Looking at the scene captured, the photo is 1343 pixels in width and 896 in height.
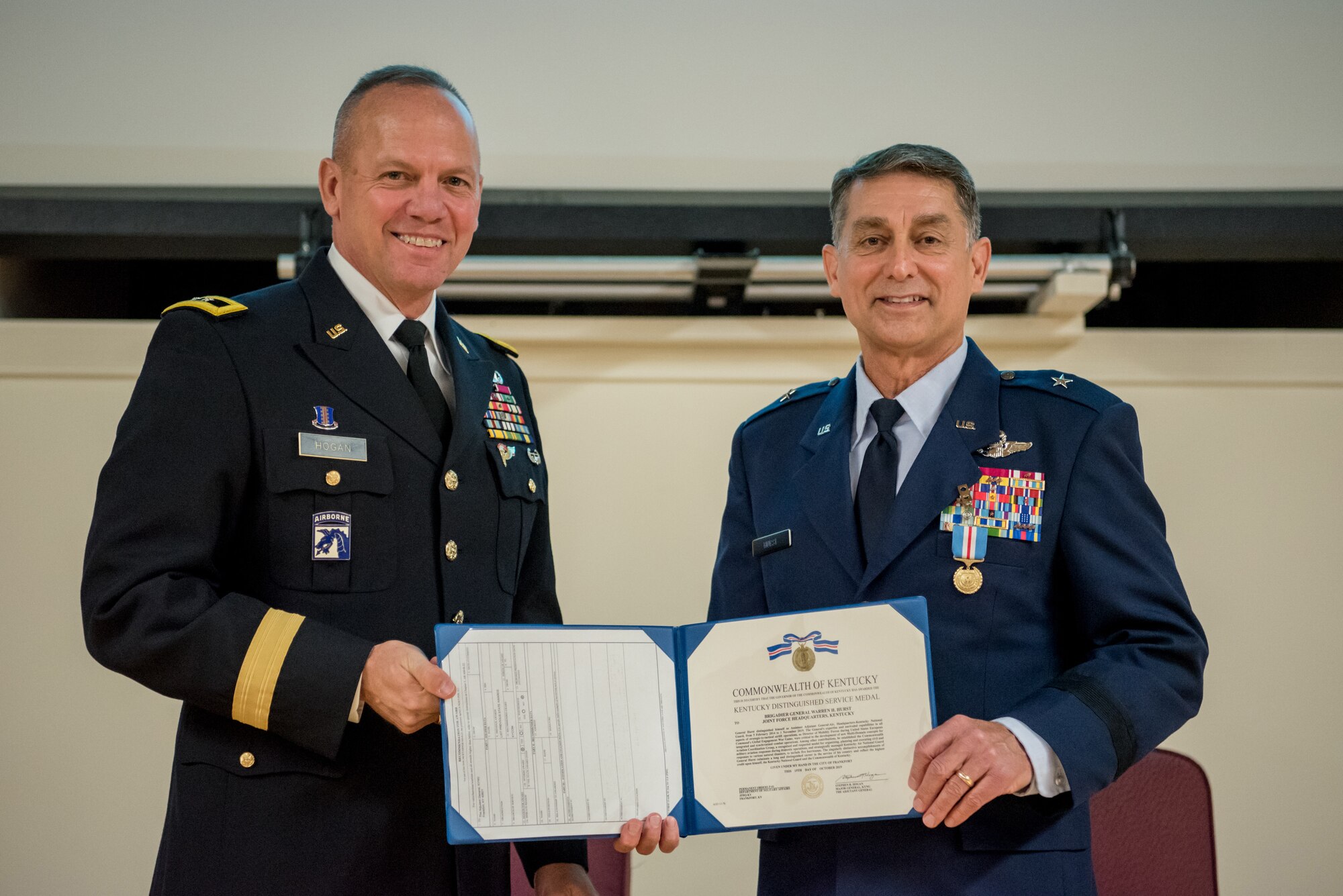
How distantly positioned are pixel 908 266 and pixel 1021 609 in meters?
0.59

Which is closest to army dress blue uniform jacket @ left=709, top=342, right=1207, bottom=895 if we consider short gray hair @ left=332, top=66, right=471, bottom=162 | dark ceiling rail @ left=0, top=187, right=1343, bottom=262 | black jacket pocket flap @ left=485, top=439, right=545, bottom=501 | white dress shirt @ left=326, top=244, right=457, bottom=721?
black jacket pocket flap @ left=485, top=439, right=545, bottom=501

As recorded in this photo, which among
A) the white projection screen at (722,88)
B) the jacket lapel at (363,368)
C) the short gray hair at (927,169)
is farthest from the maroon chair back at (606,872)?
the white projection screen at (722,88)

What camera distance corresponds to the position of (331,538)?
1.66 m

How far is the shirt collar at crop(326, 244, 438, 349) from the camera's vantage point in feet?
6.14

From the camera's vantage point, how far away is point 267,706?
1.49 meters

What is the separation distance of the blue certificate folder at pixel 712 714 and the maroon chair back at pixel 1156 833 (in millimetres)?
1253

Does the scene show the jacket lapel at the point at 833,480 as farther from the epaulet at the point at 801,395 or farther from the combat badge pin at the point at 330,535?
the combat badge pin at the point at 330,535

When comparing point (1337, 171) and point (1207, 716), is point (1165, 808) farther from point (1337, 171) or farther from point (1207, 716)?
point (1337, 171)

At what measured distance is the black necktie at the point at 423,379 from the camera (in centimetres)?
185

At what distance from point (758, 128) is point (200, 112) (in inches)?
68.5

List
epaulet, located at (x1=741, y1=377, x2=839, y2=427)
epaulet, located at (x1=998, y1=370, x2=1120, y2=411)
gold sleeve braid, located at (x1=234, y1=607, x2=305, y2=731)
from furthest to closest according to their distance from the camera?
epaulet, located at (x1=741, y1=377, x2=839, y2=427)
epaulet, located at (x1=998, y1=370, x2=1120, y2=411)
gold sleeve braid, located at (x1=234, y1=607, x2=305, y2=731)

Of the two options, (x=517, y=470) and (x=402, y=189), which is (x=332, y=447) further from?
(x=402, y=189)

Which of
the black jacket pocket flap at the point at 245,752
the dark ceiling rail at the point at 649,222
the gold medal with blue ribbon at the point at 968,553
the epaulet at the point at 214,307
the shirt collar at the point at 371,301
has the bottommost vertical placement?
the black jacket pocket flap at the point at 245,752

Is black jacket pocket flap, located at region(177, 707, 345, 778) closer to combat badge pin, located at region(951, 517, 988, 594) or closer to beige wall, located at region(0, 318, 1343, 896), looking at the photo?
combat badge pin, located at region(951, 517, 988, 594)
